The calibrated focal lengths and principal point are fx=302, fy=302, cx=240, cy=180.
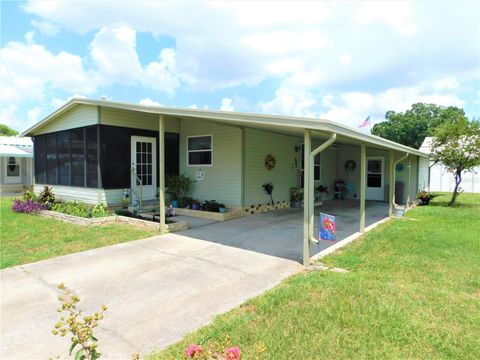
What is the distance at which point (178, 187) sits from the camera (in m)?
9.87

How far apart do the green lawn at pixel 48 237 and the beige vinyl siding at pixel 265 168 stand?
11.6 ft

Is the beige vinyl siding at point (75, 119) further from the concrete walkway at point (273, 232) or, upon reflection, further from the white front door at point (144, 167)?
the concrete walkway at point (273, 232)

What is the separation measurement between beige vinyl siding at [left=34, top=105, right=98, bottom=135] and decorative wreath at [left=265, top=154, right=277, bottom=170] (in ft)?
17.4

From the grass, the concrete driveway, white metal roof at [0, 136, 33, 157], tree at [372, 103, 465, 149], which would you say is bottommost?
the concrete driveway

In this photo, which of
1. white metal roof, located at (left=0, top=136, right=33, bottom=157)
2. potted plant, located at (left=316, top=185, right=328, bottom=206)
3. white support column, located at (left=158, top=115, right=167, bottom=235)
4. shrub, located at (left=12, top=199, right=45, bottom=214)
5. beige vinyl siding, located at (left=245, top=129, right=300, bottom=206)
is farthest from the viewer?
white metal roof, located at (left=0, top=136, right=33, bottom=157)

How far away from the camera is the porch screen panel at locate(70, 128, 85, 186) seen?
9602 millimetres

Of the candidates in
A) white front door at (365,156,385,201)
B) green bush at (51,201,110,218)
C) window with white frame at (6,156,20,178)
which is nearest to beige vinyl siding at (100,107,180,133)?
green bush at (51,201,110,218)

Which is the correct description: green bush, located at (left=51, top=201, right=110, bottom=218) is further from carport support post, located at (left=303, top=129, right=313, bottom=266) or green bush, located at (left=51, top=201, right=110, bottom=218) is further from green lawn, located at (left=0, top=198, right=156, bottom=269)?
carport support post, located at (left=303, top=129, right=313, bottom=266)

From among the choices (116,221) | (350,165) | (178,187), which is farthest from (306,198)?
(350,165)

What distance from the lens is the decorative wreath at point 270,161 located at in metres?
9.85

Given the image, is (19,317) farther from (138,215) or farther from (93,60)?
(93,60)

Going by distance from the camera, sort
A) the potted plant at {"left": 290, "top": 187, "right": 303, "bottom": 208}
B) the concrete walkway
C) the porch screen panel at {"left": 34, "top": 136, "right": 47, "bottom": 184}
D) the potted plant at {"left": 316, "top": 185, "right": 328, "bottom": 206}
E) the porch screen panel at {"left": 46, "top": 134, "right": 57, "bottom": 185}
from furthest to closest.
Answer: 1. the potted plant at {"left": 316, "top": 185, "right": 328, "bottom": 206}
2. the porch screen panel at {"left": 34, "top": 136, "right": 47, "bottom": 184}
3. the porch screen panel at {"left": 46, "top": 134, "right": 57, "bottom": 185}
4. the potted plant at {"left": 290, "top": 187, "right": 303, "bottom": 208}
5. the concrete walkway

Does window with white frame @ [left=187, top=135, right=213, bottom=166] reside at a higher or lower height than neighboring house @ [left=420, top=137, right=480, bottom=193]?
higher

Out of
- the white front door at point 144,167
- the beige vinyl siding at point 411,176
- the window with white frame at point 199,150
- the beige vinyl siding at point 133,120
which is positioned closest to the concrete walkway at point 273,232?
the window with white frame at point 199,150
